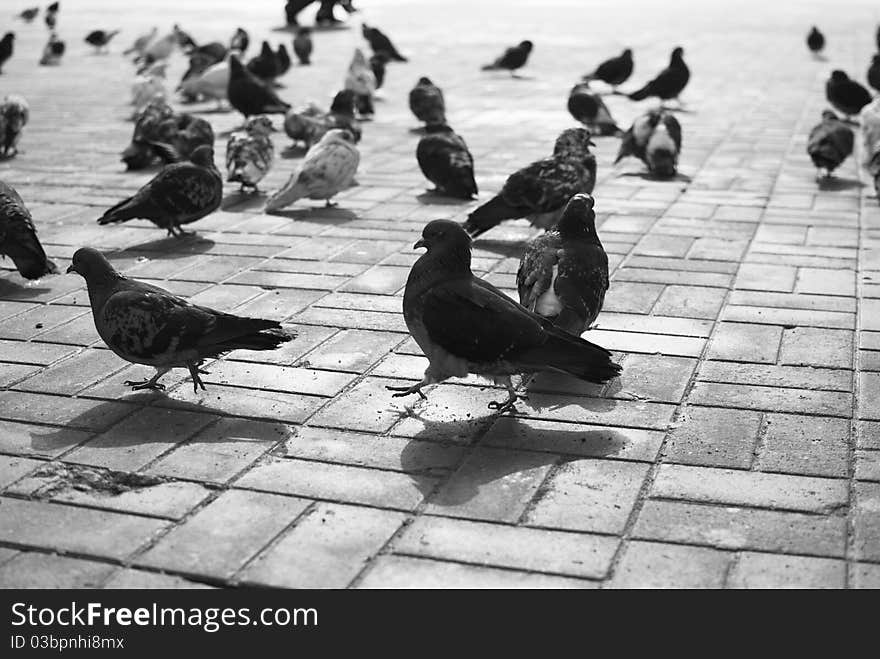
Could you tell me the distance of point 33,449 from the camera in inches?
179

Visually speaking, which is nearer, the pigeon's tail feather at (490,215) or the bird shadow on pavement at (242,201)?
the pigeon's tail feather at (490,215)

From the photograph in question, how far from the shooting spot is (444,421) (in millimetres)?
4918

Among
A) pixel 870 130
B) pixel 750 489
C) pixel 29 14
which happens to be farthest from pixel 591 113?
pixel 29 14

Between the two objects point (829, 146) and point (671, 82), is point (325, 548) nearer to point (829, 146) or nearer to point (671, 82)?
point (829, 146)

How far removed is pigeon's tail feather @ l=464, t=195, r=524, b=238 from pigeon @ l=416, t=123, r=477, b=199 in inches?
50.5

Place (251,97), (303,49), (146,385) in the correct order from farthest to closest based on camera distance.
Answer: (303,49), (251,97), (146,385)

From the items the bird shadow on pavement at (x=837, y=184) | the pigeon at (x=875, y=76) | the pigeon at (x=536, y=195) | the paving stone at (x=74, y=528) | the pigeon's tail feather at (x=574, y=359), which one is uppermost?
the pigeon's tail feather at (x=574, y=359)

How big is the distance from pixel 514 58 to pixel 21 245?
12754 millimetres

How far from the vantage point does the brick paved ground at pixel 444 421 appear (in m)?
3.75

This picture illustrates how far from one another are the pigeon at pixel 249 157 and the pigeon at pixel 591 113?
4431 millimetres

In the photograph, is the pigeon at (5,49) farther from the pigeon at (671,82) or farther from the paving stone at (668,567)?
the paving stone at (668,567)

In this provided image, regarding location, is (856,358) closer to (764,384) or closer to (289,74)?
(764,384)

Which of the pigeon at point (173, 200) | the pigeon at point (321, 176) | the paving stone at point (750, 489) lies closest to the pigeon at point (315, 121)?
the pigeon at point (321, 176)
